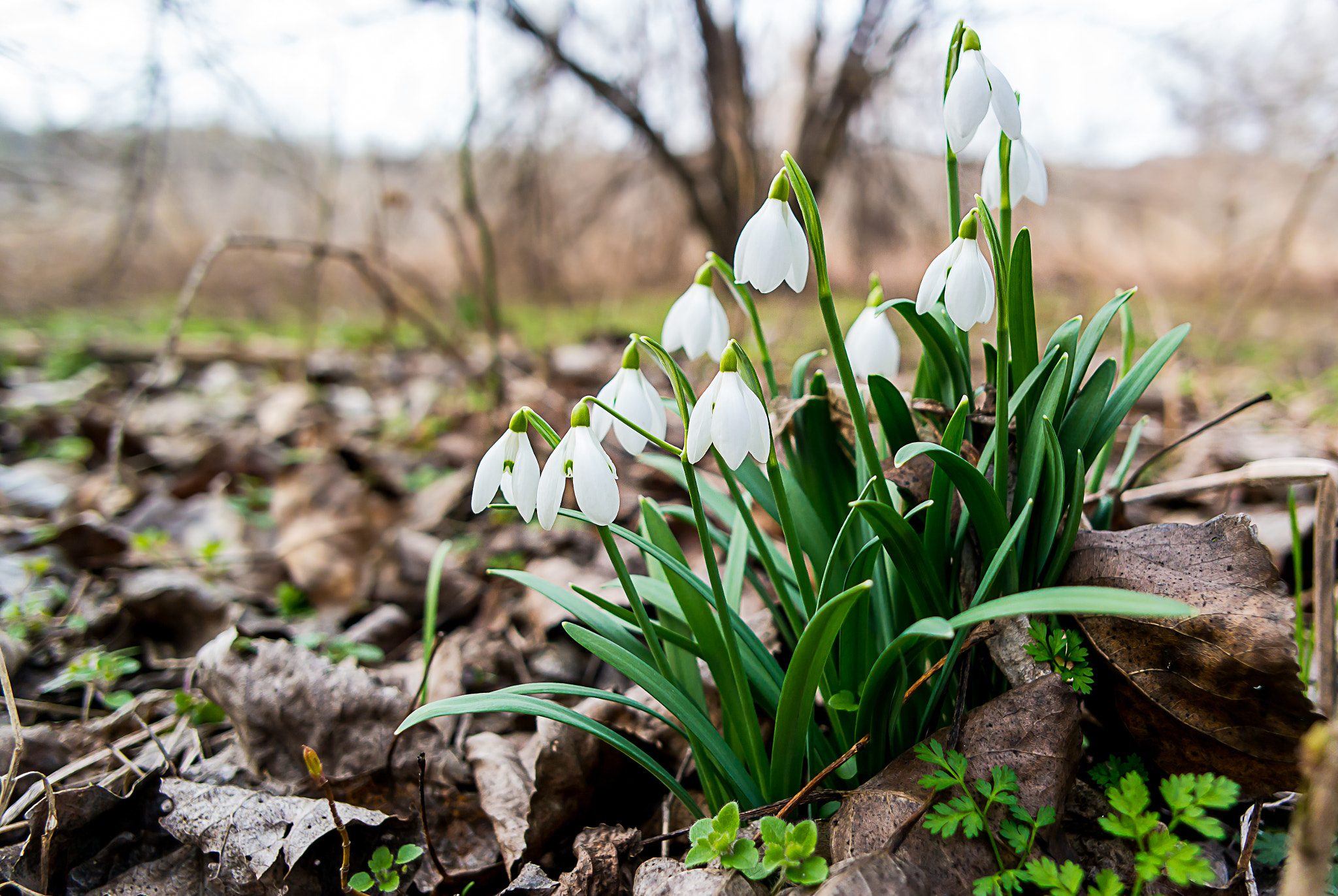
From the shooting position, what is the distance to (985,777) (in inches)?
32.4

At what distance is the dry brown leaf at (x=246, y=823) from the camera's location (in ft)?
3.02

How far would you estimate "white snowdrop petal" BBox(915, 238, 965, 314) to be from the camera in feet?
2.62

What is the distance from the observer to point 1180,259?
6.04 meters

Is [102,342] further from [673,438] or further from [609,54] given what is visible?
[673,438]

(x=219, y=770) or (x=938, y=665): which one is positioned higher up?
(x=938, y=665)

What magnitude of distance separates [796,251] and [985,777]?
2.10 feet

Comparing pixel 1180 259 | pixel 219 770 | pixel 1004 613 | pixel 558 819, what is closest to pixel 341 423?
pixel 219 770

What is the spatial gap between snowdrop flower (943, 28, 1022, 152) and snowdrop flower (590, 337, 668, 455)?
0.40 m

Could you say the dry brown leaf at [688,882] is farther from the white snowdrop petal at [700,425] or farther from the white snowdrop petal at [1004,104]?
the white snowdrop petal at [1004,104]

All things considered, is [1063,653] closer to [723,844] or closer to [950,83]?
[723,844]

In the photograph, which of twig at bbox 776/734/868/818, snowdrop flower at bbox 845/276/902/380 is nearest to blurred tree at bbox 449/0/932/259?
snowdrop flower at bbox 845/276/902/380

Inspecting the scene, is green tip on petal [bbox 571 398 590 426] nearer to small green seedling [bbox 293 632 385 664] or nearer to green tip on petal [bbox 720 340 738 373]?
green tip on petal [bbox 720 340 738 373]

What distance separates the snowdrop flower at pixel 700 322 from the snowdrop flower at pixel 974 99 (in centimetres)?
32

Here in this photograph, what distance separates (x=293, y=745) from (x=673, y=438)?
178cm
